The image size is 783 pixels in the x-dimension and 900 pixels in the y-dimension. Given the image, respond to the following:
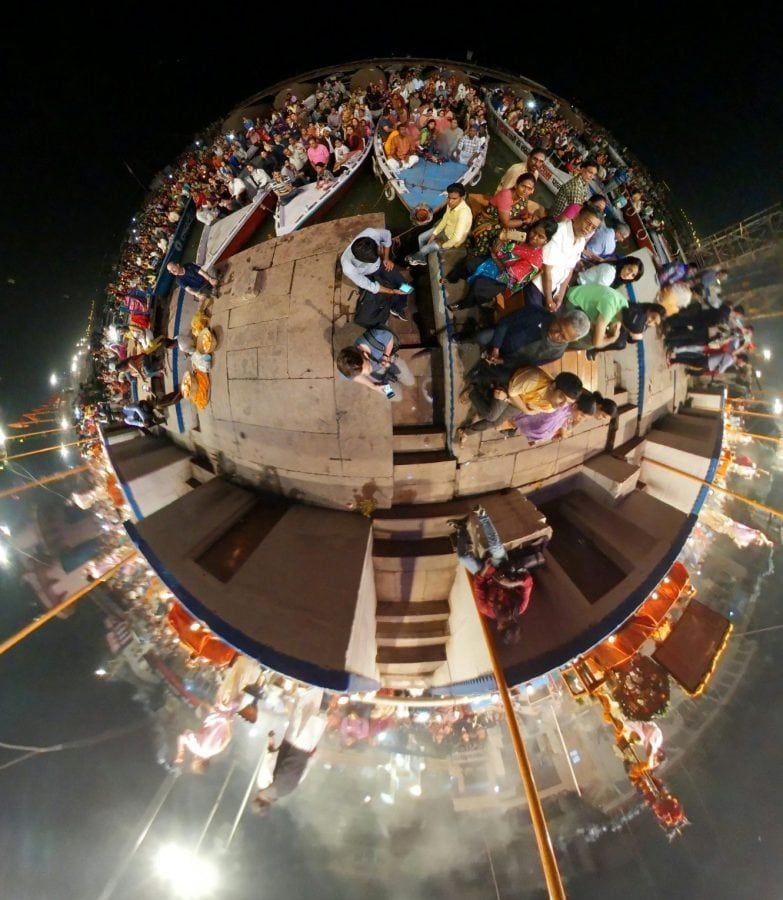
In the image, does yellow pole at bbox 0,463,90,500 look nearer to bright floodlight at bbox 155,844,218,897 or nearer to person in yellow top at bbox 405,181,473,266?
bright floodlight at bbox 155,844,218,897

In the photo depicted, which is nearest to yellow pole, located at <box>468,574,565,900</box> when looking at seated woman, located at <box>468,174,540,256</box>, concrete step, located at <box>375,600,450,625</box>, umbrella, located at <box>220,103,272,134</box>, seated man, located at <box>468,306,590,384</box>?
concrete step, located at <box>375,600,450,625</box>

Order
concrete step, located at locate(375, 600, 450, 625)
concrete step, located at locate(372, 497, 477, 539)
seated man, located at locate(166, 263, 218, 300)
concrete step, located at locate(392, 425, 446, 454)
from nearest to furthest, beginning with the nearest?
concrete step, located at locate(392, 425, 446, 454), concrete step, located at locate(372, 497, 477, 539), seated man, located at locate(166, 263, 218, 300), concrete step, located at locate(375, 600, 450, 625)

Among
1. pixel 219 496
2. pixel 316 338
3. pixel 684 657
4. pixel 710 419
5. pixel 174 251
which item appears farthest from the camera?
pixel 174 251

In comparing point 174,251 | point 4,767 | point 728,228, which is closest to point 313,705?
point 4,767

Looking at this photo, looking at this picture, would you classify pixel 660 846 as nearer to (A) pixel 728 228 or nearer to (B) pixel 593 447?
(B) pixel 593 447

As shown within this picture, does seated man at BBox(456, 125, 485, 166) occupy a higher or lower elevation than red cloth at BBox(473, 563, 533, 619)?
higher

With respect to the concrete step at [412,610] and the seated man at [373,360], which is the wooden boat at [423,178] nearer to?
the seated man at [373,360]
